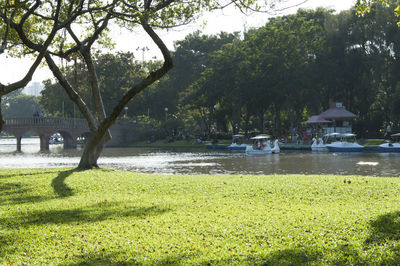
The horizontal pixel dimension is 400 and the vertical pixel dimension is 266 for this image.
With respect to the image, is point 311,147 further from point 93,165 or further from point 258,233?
point 258,233

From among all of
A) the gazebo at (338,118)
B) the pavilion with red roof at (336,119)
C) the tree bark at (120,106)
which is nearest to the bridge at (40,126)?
the pavilion with red roof at (336,119)

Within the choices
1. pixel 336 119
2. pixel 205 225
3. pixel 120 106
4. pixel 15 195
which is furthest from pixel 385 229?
pixel 336 119

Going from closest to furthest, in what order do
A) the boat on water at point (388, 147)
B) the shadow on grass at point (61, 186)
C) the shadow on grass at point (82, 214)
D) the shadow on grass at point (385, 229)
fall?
the shadow on grass at point (385, 229), the shadow on grass at point (82, 214), the shadow on grass at point (61, 186), the boat on water at point (388, 147)

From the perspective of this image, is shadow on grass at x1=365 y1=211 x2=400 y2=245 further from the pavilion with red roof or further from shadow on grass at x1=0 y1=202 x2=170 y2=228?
the pavilion with red roof

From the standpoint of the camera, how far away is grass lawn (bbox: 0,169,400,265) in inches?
296

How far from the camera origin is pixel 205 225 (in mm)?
9391

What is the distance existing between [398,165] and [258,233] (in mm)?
26509

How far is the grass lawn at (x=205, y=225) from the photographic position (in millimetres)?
7512

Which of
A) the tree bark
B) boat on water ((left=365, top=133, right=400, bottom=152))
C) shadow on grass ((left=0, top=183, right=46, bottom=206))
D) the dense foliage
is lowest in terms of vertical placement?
shadow on grass ((left=0, top=183, right=46, bottom=206))

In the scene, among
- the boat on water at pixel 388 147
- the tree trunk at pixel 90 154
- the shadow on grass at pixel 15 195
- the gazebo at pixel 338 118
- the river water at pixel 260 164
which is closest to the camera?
the shadow on grass at pixel 15 195

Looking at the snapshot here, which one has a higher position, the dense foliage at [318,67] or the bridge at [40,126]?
the dense foliage at [318,67]

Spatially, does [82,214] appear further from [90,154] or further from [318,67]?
[318,67]

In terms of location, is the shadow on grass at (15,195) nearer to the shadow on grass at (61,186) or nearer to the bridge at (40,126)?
the shadow on grass at (61,186)

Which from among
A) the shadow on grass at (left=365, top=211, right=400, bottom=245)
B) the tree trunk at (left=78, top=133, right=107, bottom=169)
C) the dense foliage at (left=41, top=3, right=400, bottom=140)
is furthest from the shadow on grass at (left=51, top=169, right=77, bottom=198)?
the dense foliage at (left=41, top=3, right=400, bottom=140)
